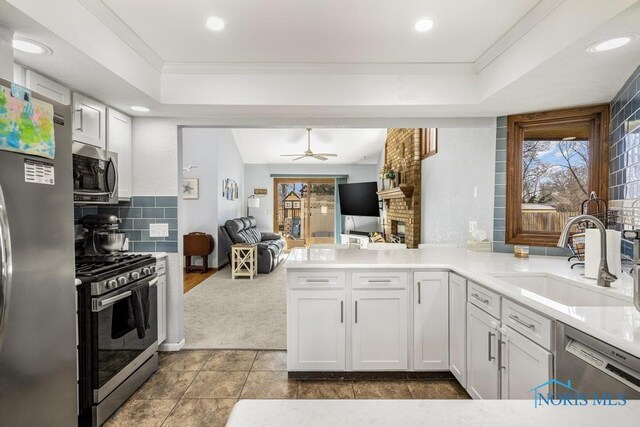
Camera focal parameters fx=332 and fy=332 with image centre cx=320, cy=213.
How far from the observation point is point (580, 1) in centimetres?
154

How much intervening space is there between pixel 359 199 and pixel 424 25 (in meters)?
6.38

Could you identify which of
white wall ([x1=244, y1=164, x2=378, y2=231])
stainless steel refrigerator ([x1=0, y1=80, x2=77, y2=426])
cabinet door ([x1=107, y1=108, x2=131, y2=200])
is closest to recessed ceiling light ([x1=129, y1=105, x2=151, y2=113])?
cabinet door ([x1=107, y1=108, x2=131, y2=200])

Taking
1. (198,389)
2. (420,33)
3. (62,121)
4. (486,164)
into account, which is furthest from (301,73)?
(198,389)

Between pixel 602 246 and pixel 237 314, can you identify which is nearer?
pixel 602 246

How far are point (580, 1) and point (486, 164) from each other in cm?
168

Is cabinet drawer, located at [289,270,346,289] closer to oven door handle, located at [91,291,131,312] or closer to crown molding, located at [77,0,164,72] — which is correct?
oven door handle, located at [91,291,131,312]

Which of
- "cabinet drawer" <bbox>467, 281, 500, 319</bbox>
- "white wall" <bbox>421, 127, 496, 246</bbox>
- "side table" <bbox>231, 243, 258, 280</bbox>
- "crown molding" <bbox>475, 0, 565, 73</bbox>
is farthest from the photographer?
"side table" <bbox>231, 243, 258, 280</bbox>

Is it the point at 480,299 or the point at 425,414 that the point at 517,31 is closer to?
the point at 480,299

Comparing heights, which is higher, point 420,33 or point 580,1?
point 420,33

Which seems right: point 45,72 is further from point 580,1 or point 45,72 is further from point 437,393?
point 437,393

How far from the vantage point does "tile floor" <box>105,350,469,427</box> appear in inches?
82.7

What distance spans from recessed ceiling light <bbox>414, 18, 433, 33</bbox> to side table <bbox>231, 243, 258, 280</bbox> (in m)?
4.60

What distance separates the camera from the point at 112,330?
2062 mm

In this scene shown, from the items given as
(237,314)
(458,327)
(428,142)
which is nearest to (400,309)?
(458,327)
